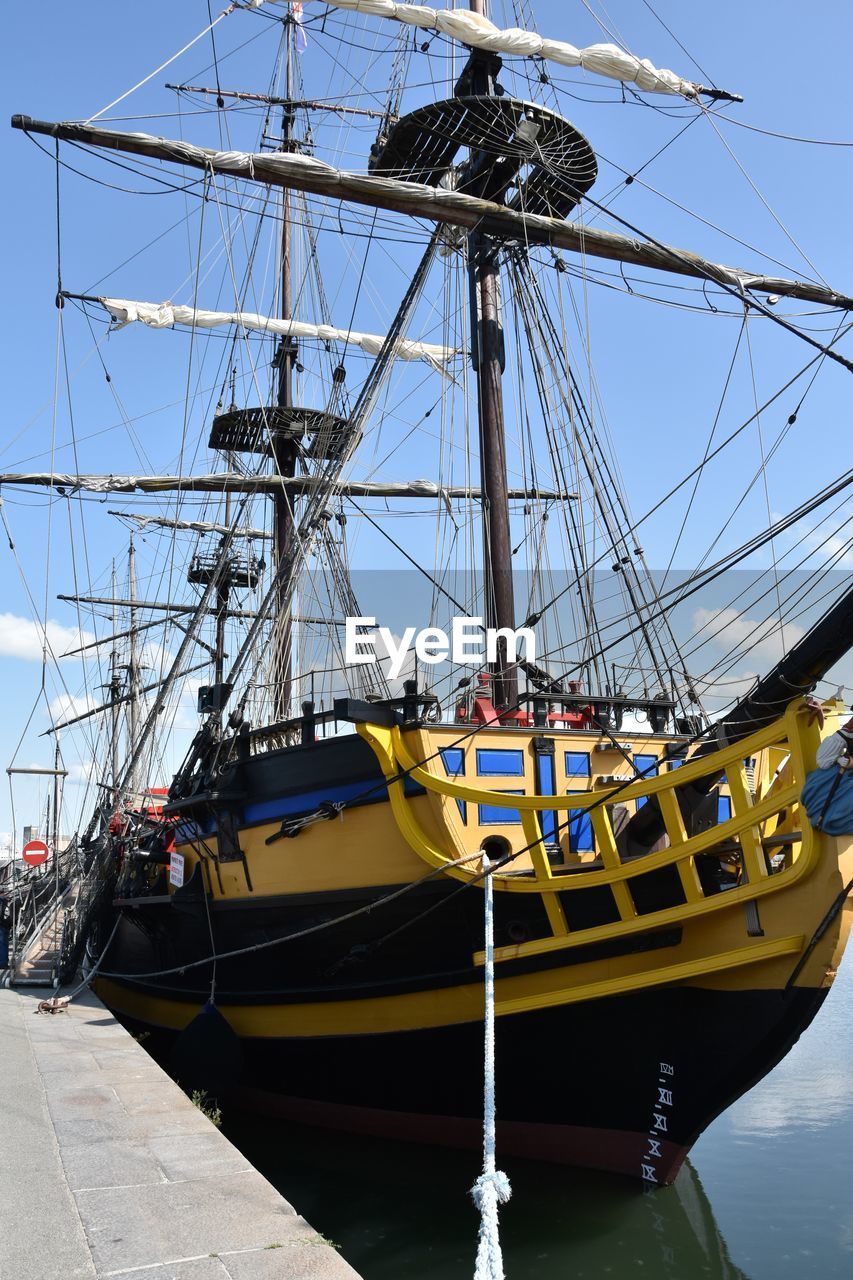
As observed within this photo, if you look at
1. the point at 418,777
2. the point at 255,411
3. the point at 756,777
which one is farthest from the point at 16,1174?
the point at 255,411

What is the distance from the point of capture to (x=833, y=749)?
6.43 m

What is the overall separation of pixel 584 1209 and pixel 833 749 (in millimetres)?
4449

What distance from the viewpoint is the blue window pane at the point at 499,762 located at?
938cm

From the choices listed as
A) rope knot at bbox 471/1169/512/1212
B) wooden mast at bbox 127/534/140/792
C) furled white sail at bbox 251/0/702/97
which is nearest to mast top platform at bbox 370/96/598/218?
furled white sail at bbox 251/0/702/97

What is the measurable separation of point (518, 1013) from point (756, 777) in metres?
3.72

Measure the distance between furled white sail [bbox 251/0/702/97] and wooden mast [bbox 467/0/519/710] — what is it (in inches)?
119

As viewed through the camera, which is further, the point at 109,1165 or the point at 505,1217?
the point at 505,1217

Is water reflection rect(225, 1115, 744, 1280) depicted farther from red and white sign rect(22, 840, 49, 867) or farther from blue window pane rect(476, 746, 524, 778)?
red and white sign rect(22, 840, 49, 867)

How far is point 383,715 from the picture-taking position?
29.1 ft

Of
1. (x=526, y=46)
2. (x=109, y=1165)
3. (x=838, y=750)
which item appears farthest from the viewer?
(x=526, y=46)

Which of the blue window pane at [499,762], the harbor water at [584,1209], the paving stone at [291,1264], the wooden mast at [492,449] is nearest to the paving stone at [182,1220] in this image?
the paving stone at [291,1264]

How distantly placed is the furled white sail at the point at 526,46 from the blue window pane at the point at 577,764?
1135 cm

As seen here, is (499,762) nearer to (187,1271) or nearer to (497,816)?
(497,816)

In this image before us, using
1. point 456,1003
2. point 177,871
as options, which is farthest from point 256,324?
point 456,1003
